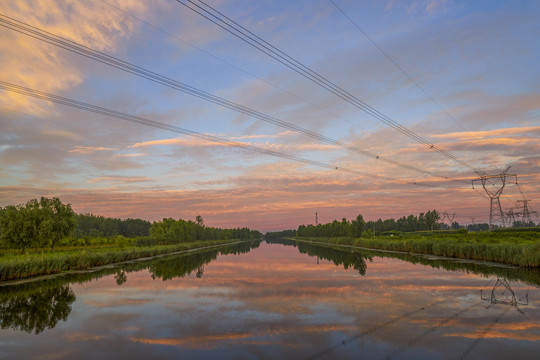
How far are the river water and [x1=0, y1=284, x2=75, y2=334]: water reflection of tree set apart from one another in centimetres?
5

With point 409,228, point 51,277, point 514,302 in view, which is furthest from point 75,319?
point 409,228

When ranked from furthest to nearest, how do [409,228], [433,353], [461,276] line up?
[409,228], [461,276], [433,353]

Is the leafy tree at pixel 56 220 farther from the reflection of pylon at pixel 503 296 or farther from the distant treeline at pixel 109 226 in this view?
the distant treeline at pixel 109 226

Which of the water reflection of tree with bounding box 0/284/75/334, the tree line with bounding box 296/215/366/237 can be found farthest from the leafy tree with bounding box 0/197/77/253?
the tree line with bounding box 296/215/366/237

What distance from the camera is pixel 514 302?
16.9 m

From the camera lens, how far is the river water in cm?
1062

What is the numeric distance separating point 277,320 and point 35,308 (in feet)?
42.7

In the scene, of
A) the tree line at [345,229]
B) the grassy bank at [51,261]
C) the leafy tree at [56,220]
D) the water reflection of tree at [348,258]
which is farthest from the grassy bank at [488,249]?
the leafy tree at [56,220]

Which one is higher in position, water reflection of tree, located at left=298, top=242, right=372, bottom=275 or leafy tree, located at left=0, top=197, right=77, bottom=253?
leafy tree, located at left=0, top=197, right=77, bottom=253

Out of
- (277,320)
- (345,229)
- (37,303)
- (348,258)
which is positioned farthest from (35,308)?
(345,229)

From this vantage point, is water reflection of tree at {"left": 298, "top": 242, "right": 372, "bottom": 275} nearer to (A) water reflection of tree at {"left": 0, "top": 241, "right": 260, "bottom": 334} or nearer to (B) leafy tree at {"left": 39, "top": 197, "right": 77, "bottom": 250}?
(A) water reflection of tree at {"left": 0, "top": 241, "right": 260, "bottom": 334}

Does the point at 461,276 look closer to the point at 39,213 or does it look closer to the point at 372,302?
the point at 372,302

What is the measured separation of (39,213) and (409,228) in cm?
17921

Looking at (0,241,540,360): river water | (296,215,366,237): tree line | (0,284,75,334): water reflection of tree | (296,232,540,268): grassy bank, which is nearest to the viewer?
(0,241,540,360): river water
